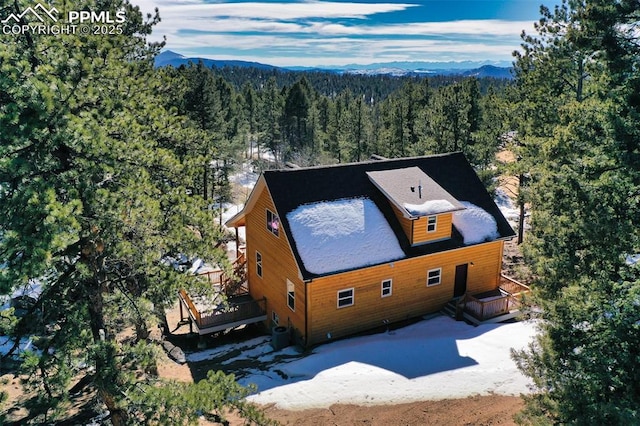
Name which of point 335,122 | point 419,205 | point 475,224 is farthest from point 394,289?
point 335,122

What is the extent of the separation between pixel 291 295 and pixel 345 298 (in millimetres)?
2243

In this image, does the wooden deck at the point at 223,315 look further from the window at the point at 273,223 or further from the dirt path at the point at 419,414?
the dirt path at the point at 419,414

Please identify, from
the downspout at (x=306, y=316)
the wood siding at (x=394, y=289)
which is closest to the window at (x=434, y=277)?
the wood siding at (x=394, y=289)

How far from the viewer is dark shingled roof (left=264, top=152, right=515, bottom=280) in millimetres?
19859

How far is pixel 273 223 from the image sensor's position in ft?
66.1

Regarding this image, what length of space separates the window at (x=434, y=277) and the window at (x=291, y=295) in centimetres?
608

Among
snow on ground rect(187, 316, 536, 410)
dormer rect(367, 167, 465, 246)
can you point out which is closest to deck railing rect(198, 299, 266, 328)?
snow on ground rect(187, 316, 536, 410)

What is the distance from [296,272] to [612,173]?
1152 cm

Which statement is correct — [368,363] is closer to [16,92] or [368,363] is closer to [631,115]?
[631,115]

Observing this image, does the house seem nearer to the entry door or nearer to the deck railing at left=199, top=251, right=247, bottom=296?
the entry door

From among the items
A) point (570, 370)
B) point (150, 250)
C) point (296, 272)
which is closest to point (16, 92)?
point (150, 250)

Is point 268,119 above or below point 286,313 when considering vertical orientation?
above

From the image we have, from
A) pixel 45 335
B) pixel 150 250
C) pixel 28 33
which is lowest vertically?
pixel 45 335

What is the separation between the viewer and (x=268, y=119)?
7262cm
